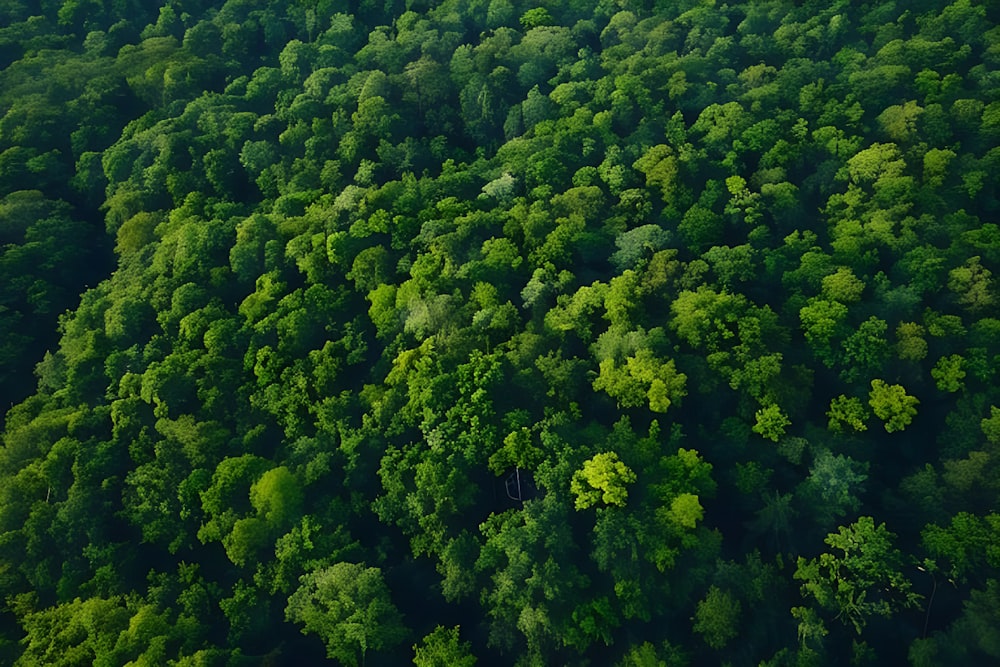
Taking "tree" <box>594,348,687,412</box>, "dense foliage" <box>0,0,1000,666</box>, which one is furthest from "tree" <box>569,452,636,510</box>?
"tree" <box>594,348,687,412</box>

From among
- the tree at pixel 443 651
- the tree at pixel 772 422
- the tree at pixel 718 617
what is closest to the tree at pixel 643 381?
the tree at pixel 772 422

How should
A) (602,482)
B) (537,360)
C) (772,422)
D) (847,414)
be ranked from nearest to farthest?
(602,482), (772,422), (847,414), (537,360)

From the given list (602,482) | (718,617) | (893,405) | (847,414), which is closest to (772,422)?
(847,414)

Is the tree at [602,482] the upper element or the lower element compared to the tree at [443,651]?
upper

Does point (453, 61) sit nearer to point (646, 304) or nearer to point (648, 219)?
point (648, 219)

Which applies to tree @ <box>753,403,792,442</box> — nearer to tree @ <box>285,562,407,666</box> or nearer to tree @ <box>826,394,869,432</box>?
tree @ <box>826,394,869,432</box>

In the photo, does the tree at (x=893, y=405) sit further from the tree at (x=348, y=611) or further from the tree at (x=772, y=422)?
the tree at (x=348, y=611)

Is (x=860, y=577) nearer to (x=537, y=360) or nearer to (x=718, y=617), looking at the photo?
(x=718, y=617)
